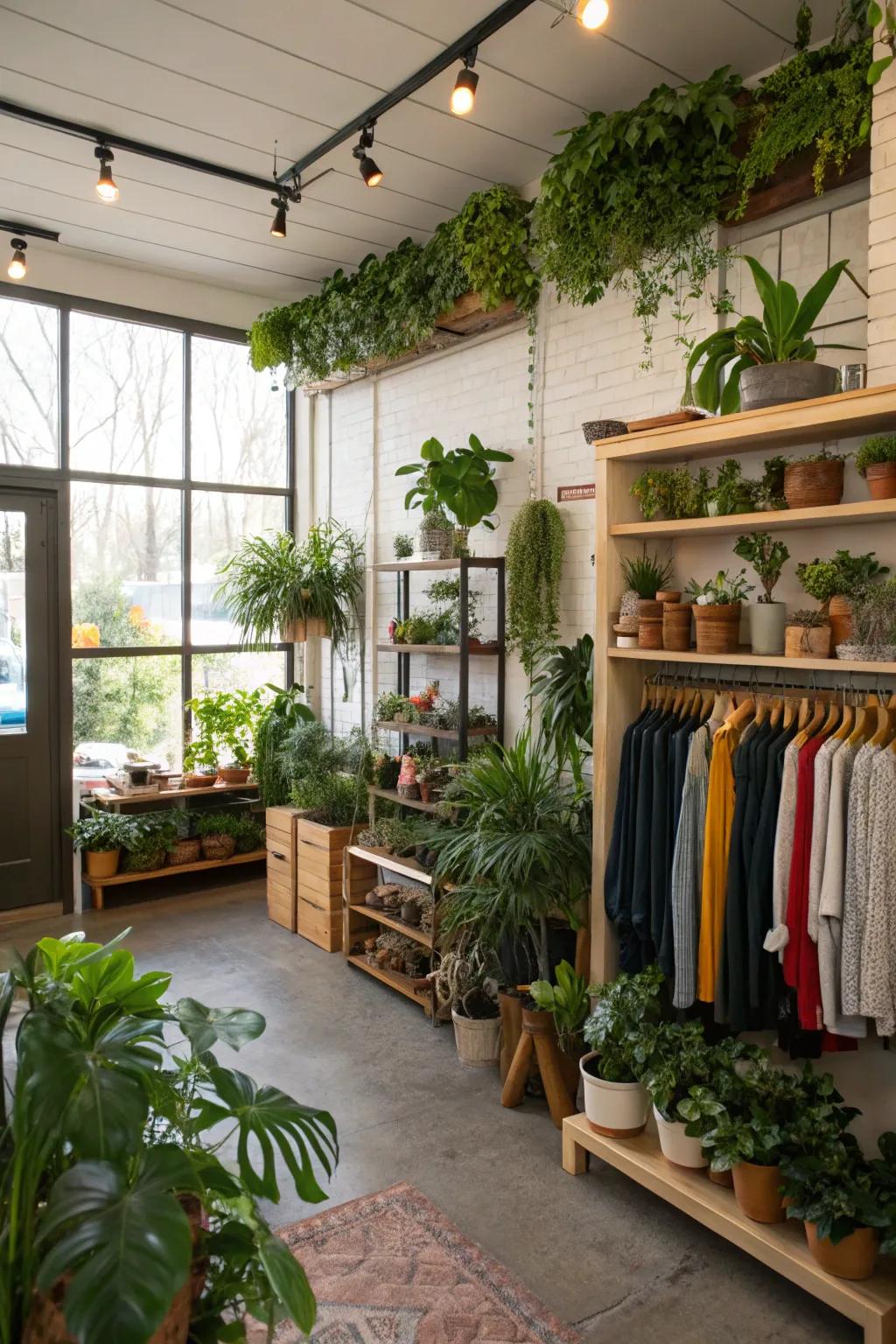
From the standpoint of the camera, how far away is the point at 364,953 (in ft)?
15.7

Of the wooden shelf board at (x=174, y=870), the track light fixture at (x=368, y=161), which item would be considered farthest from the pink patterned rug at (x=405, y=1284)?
the track light fixture at (x=368, y=161)

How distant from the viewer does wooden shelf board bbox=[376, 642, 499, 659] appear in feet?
14.8

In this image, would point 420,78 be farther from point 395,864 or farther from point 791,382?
point 395,864

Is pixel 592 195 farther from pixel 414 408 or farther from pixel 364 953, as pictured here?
A: pixel 364 953

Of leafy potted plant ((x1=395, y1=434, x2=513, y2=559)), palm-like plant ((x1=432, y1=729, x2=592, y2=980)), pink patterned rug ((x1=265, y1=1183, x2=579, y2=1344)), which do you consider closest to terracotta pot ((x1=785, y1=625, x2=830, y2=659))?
palm-like plant ((x1=432, y1=729, x2=592, y2=980))

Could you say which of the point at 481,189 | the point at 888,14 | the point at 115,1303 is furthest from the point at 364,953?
the point at 888,14

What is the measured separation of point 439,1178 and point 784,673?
1.98 m

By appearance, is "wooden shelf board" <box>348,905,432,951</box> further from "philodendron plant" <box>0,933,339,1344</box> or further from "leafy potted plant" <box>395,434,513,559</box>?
"philodendron plant" <box>0,933,339,1344</box>

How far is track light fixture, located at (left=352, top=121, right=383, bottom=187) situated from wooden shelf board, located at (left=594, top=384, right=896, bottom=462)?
1450 millimetres

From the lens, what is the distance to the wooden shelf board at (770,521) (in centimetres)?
255

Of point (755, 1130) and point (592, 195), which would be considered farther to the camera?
point (592, 195)

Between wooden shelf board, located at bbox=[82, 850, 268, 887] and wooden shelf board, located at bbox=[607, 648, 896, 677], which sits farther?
wooden shelf board, located at bbox=[82, 850, 268, 887]

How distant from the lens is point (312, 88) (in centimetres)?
368

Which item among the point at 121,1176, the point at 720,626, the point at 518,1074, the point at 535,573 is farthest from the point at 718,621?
the point at 121,1176
